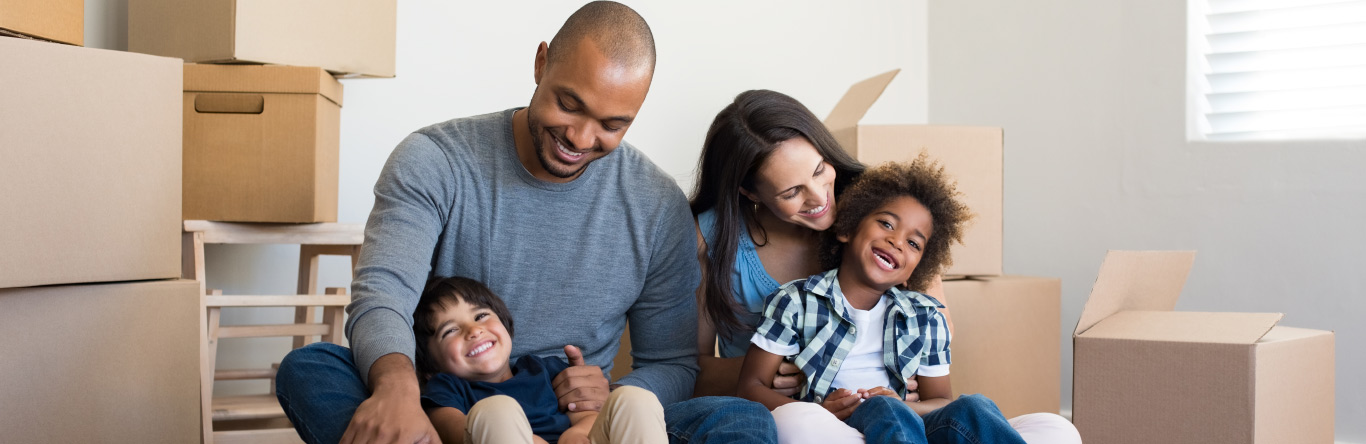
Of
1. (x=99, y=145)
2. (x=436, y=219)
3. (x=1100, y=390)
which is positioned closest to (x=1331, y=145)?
(x=1100, y=390)

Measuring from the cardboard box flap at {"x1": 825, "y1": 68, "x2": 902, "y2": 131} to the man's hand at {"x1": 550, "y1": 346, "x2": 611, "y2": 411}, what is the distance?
Result: 0.80 m

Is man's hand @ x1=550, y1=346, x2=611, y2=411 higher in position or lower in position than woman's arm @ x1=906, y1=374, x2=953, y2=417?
higher

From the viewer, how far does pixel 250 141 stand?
5.90 ft

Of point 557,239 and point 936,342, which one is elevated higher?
point 557,239

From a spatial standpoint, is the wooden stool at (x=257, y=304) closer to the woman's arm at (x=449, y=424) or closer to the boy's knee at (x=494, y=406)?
the woman's arm at (x=449, y=424)

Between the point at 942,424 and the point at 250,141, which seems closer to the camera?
the point at 942,424

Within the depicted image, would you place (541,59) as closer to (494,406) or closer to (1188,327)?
(494,406)

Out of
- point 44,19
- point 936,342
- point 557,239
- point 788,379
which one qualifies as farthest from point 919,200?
point 44,19

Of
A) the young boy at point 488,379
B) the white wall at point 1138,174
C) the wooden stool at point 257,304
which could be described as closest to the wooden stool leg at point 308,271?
the wooden stool at point 257,304

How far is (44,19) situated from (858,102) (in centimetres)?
138

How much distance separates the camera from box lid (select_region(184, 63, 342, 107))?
1.78 meters

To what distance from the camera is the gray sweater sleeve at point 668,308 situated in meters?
1.50

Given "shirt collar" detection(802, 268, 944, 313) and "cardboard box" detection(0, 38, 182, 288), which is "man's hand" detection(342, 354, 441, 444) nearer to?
"cardboard box" detection(0, 38, 182, 288)

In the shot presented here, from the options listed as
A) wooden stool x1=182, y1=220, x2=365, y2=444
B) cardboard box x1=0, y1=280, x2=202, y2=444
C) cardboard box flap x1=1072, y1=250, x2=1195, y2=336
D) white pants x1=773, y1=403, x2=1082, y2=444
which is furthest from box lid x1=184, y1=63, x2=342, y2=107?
cardboard box flap x1=1072, y1=250, x2=1195, y2=336
